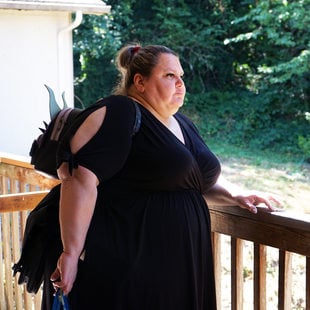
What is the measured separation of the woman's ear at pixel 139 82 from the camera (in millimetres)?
1753

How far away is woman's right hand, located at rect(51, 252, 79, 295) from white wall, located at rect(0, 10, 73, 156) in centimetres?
577

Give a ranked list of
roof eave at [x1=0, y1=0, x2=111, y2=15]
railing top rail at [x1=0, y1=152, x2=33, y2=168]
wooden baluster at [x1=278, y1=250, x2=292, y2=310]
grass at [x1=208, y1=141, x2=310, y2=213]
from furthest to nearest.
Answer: grass at [x1=208, y1=141, x2=310, y2=213] → roof eave at [x1=0, y1=0, x2=111, y2=15] → railing top rail at [x1=0, y1=152, x2=33, y2=168] → wooden baluster at [x1=278, y1=250, x2=292, y2=310]

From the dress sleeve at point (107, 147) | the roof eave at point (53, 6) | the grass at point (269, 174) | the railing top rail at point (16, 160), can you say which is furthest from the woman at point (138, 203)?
the roof eave at point (53, 6)

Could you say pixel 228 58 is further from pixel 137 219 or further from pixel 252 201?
pixel 137 219

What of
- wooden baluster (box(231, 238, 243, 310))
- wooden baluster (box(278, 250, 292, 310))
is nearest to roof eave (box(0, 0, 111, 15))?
wooden baluster (box(231, 238, 243, 310))

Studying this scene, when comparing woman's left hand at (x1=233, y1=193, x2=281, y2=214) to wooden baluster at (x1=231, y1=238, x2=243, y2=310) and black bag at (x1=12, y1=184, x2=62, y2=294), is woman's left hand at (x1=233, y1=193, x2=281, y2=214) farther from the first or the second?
black bag at (x1=12, y1=184, x2=62, y2=294)

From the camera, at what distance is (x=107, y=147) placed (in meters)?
1.59

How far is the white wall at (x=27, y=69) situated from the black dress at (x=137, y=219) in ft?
18.7

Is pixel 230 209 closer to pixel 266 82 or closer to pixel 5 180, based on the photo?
pixel 5 180

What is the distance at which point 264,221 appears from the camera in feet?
5.69

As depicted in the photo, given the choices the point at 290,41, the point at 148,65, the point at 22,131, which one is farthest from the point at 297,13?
the point at 148,65

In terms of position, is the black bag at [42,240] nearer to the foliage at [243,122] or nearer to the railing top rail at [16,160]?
the railing top rail at [16,160]

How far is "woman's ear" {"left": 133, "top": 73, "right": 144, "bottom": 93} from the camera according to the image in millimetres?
1753

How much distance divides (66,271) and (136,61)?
665mm
